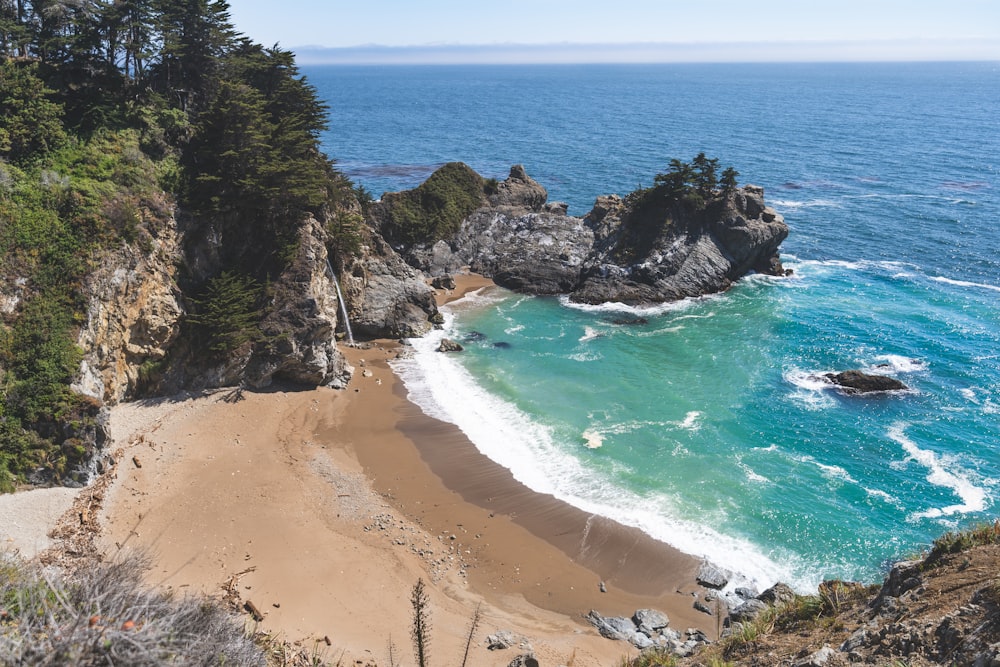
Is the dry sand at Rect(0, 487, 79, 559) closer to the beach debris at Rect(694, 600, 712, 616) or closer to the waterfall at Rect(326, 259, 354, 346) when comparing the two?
the waterfall at Rect(326, 259, 354, 346)

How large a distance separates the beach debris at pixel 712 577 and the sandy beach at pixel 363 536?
0.43 meters

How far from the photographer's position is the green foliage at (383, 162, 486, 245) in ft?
181

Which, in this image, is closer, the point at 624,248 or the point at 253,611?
Answer: the point at 253,611

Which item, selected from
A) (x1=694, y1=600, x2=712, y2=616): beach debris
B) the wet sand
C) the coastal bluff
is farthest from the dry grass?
the coastal bluff

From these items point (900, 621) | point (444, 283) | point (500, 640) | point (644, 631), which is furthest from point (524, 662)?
point (444, 283)

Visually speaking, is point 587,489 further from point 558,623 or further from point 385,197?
point 385,197

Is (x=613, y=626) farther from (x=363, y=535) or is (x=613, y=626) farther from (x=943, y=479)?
(x=943, y=479)

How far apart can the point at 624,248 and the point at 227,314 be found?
3270 centimetres

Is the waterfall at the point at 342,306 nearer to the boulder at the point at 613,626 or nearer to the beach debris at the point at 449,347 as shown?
the beach debris at the point at 449,347

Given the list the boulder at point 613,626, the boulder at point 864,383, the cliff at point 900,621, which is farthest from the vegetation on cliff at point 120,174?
the boulder at point 864,383

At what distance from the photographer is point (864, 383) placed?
35.3 metres

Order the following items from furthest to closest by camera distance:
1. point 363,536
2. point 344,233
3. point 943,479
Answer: point 344,233 < point 943,479 < point 363,536

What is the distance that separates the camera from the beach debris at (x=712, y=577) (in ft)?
73.1

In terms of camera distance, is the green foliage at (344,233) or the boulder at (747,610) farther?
the green foliage at (344,233)
